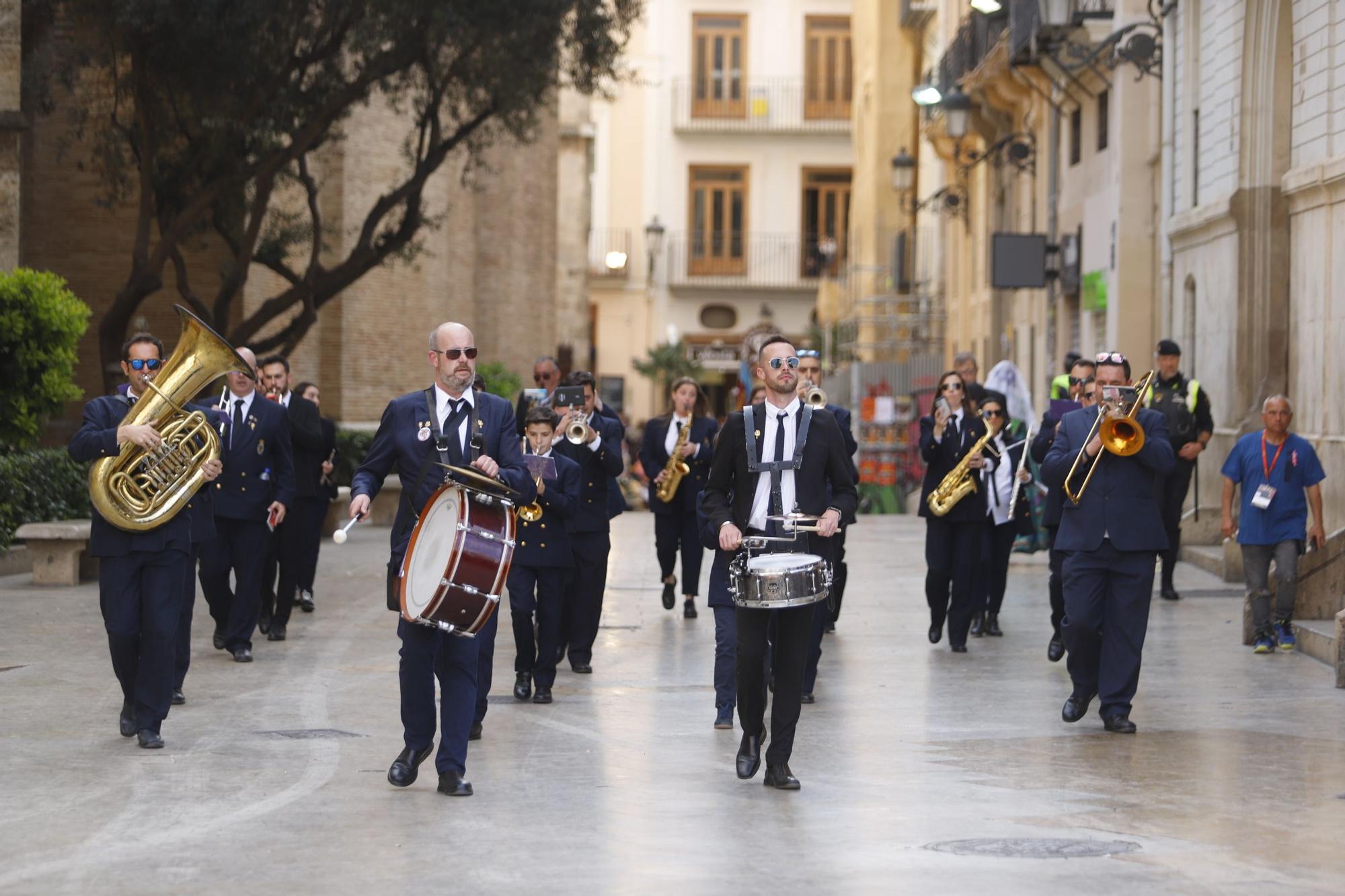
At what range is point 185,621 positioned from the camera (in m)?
10.0

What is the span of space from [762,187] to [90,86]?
125 feet

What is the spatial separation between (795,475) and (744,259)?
52.9 meters

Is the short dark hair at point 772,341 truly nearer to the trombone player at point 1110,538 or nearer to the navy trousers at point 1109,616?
the trombone player at point 1110,538

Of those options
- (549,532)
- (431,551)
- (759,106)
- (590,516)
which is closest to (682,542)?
(590,516)

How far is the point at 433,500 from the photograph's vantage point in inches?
301

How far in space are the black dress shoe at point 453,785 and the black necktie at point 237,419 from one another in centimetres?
455

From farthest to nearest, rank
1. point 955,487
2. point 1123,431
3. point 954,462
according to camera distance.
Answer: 1. point 954,462
2. point 955,487
3. point 1123,431

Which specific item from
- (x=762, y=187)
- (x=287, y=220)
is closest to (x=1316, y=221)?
(x=287, y=220)

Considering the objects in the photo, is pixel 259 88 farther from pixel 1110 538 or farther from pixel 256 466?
pixel 1110 538

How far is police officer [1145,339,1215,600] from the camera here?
15.3 metres

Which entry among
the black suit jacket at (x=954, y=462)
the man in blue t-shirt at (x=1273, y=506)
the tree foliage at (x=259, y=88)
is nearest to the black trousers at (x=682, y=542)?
the black suit jacket at (x=954, y=462)

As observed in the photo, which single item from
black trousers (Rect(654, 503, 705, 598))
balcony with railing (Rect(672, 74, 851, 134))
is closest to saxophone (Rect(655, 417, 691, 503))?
black trousers (Rect(654, 503, 705, 598))

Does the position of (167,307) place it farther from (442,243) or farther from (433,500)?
(433,500)

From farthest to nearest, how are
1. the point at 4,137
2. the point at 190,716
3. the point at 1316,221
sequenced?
the point at 4,137, the point at 1316,221, the point at 190,716
